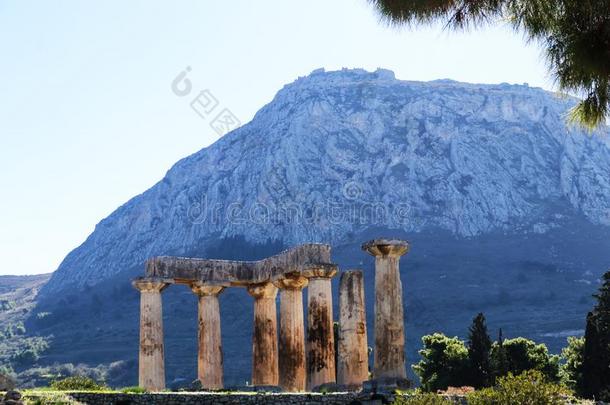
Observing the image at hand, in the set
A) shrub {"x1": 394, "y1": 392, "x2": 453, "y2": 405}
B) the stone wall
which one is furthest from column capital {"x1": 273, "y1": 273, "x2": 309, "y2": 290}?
shrub {"x1": 394, "y1": 392, "x2": 453, "y2": 405}

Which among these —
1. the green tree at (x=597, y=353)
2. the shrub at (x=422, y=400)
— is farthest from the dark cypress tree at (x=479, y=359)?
the shrub at (x=422, y=400)

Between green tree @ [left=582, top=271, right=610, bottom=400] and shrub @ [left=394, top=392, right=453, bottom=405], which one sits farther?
green tree @ [left=582, top=271, right=610, bottom=400]

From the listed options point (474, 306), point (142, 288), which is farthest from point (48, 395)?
point (474, 306)

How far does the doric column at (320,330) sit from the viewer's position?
3269cm

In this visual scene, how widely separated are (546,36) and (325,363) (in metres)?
18.3

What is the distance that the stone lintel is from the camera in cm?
3462

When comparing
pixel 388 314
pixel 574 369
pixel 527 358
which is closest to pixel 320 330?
pixel 388 314

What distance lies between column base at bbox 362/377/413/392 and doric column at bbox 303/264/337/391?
4.89 meters

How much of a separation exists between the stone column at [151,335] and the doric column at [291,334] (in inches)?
188

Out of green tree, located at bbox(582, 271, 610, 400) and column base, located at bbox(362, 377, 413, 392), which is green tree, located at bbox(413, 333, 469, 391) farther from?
column base, located at bbox(362, 377, 413, 392)

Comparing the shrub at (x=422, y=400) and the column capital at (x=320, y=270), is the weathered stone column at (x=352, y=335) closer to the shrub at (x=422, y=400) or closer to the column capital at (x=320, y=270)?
the column capital at (x=320, y=270)

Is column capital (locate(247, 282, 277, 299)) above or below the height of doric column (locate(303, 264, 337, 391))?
above

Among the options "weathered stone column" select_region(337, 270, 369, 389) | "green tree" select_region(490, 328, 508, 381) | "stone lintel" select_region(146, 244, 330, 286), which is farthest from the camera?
"green tree" select_region(490, 328, 508, 381)

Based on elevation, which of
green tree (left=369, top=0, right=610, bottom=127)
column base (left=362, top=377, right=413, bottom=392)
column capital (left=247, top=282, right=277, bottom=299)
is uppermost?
green tree (left=369, top=0, right=610, bottom=127)
